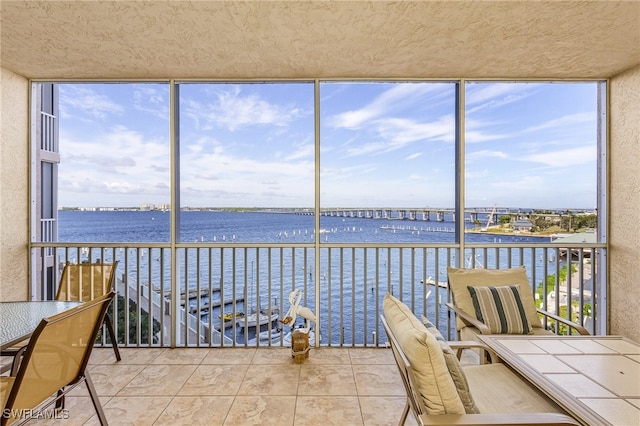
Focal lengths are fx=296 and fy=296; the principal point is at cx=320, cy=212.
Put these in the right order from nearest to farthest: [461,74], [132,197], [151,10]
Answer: [151,10], [461,74], [132,197]

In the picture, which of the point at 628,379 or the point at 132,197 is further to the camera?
the point at 132,197

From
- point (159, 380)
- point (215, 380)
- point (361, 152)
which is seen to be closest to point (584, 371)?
point (215, 380)

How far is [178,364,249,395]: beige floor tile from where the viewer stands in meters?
2.17

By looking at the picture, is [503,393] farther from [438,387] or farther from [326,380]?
[326,380]

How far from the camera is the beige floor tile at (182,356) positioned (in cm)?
263

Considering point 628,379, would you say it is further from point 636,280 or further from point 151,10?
point 151,10

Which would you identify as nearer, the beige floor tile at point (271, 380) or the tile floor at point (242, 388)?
the tile floor at point (242, 388)

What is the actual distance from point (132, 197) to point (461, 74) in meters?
4.39

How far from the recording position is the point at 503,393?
1430mm

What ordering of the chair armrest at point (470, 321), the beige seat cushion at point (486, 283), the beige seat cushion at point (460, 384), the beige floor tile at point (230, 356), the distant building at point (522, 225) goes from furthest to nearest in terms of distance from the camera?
1. the distant building at point (522, 225)
2. the beige floor tile at point (230, 356)
3. the beige seat cushion at point (486, 283)
4. the chair armrest at point (470, 321)
5. the beige seat cushion at point (460, 384)

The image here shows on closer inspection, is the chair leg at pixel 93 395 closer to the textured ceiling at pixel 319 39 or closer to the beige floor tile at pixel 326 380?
the beige floor tile at pixel 326 380

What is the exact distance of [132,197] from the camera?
4.22 metres

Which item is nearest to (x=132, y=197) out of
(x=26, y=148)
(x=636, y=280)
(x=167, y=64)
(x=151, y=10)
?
(x=26, y=148)

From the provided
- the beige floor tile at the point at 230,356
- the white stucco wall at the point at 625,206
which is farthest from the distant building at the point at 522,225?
the beige floor tile at the point at 230,356
